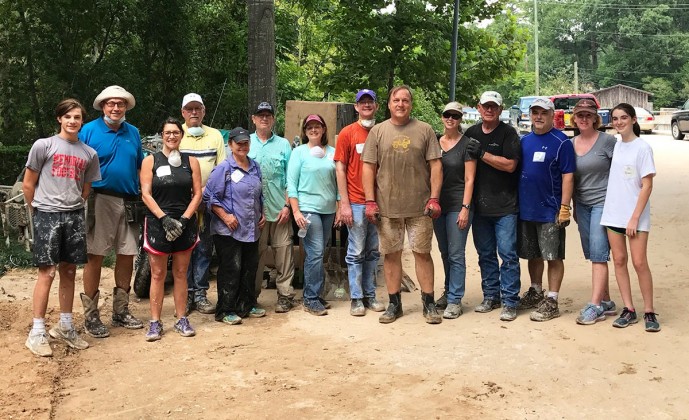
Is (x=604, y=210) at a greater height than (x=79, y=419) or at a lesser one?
greater

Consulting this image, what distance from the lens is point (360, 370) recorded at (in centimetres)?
497

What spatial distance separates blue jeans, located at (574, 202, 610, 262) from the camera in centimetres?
579

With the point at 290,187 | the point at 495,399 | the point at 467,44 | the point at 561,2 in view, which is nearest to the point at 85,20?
the point at 467,44

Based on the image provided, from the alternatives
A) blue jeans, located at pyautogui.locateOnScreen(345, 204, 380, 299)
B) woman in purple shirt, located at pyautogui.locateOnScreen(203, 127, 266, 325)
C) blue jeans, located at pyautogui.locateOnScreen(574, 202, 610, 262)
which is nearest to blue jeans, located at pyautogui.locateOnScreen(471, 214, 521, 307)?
blue jeans, located at pyautogui.locateOnScreen(574, 202, 610, 262)

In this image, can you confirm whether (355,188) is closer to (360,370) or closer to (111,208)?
(360,370)

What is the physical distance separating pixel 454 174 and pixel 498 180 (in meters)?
0.35

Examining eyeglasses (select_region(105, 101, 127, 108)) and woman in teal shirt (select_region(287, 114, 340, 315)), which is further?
woman in teal shirt (select_region(287, 114, 340, 315))

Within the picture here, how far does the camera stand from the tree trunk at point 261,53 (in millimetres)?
8516

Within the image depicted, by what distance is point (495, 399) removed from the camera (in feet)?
14.4

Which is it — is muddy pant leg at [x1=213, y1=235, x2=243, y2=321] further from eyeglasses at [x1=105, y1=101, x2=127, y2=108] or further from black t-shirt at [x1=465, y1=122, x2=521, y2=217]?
black t-shirt at [x1=465, y1=122, x2=521, y2=217]

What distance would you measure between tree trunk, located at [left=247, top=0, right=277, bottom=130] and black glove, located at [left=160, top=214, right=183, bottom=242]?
3188mm

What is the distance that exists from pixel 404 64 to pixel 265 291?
21.2 feet

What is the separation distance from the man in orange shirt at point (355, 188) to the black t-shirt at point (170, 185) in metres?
1.30

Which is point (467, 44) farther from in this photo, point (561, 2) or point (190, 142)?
point (561, 2)
